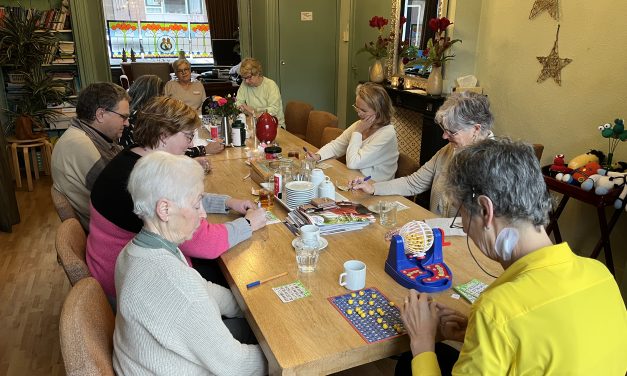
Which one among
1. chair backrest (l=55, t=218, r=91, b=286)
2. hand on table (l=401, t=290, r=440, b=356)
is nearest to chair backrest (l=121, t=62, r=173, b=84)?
chair backrest (l=55, t=218, r=91, b=286)

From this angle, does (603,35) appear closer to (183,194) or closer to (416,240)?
(416,240)

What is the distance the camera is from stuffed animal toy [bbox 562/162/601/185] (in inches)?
103

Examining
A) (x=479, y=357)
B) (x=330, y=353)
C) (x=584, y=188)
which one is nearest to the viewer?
(x=479, y=357)

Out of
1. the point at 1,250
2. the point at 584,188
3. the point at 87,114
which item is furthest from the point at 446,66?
the point at 1,250

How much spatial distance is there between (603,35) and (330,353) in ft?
9.34

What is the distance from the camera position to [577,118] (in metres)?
3.09

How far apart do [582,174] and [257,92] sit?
3035mm

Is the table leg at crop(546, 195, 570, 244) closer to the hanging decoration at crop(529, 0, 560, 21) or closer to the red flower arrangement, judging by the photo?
the hanging decoration at crop(529, 0, 560, 21)

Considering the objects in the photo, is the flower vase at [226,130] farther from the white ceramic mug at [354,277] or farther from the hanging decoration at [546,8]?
the hanging decoration at [546,8]

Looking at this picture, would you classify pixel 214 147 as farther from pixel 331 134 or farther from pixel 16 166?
→ pixel 16 166

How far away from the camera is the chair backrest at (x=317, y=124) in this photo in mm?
3959

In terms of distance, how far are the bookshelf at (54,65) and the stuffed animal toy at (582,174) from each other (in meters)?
4.96

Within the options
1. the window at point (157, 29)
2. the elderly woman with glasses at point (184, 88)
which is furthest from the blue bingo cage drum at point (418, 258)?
the window at point (157, 29)

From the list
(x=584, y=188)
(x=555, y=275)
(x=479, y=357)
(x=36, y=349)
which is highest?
(x=555, y=275)
